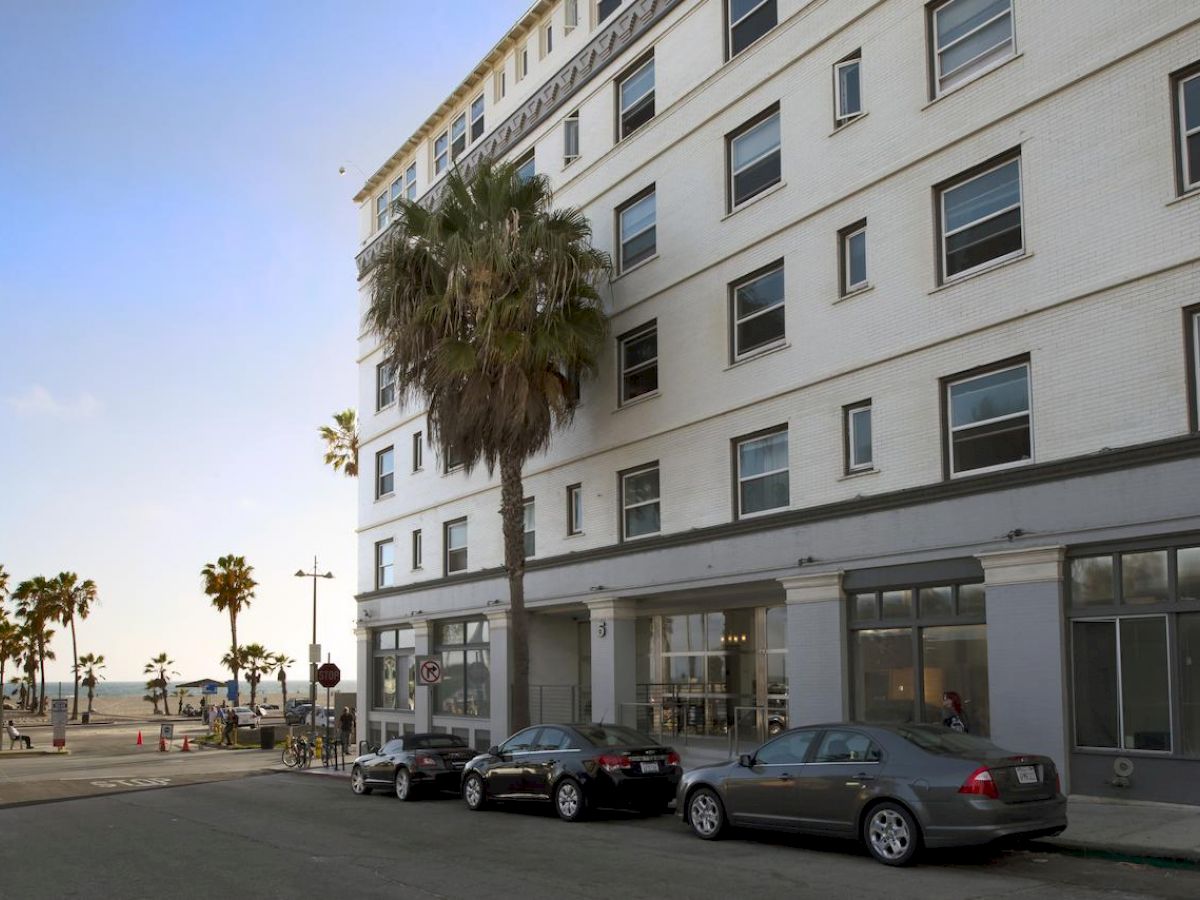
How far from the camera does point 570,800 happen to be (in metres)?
18.0

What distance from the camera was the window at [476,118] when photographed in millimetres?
35062

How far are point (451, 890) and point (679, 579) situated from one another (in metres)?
12.7

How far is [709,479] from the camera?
2411 centimetres

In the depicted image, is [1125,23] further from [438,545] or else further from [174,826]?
[438,545]

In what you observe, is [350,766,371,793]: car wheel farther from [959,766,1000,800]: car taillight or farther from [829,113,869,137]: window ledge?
[959,766,1000,800]: car taillight

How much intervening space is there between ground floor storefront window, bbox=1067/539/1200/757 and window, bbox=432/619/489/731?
1788 centimetres

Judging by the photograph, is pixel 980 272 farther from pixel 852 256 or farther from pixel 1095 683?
pixel 1095 683

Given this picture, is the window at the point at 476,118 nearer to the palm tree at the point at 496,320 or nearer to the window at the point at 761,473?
the palm tree at the point at 496,320

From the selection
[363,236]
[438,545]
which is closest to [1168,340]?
[438,545]

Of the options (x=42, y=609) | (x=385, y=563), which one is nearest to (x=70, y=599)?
(x=42, y=609)

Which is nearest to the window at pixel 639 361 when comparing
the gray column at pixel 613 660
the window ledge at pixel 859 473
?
the gray column at pixel 613 660

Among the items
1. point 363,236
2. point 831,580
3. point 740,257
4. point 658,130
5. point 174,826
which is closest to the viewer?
point 174,826

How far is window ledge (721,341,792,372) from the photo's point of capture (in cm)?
2231

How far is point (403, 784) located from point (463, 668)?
10.5 m
